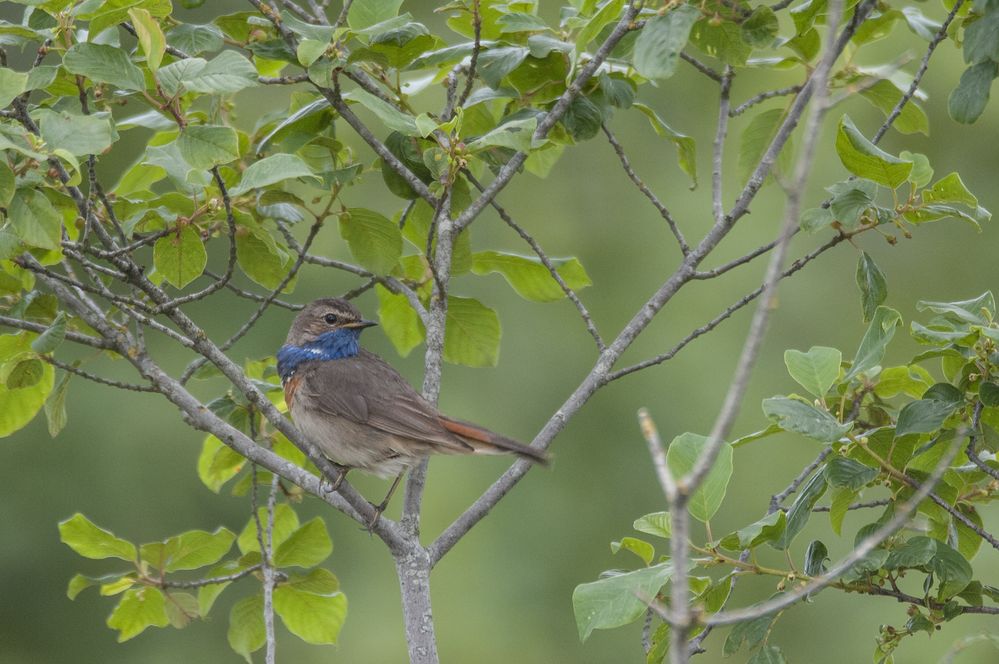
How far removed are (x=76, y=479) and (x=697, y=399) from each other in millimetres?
4898

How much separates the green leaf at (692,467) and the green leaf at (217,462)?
5.67 feet

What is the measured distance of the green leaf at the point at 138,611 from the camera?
164 inches

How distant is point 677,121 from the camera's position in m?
10.8

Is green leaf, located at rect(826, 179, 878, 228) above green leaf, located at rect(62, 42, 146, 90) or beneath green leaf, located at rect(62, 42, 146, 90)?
beneath

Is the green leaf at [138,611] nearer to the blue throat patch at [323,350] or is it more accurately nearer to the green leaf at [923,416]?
the blue throat patch at [323,350]

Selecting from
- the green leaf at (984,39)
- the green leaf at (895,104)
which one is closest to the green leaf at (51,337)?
the green leaf at (984,39)

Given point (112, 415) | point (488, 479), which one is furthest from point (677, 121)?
point (112, 415)

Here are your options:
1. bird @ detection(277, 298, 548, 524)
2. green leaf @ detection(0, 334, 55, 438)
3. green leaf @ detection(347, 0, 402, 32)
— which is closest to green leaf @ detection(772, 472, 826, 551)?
bird @ detection(277, 298, 548, 524)

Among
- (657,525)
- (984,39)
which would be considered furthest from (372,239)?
(984,39)

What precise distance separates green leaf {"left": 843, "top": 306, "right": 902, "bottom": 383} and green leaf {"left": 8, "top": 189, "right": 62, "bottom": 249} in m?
2.10

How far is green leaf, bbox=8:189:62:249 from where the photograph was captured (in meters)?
3.13

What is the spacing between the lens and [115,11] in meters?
3.20

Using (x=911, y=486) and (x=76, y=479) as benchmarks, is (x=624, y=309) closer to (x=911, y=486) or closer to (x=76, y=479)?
(x=76, y=479)

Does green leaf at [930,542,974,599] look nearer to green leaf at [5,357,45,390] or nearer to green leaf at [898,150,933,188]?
green leaf at [898,150,933,188]
